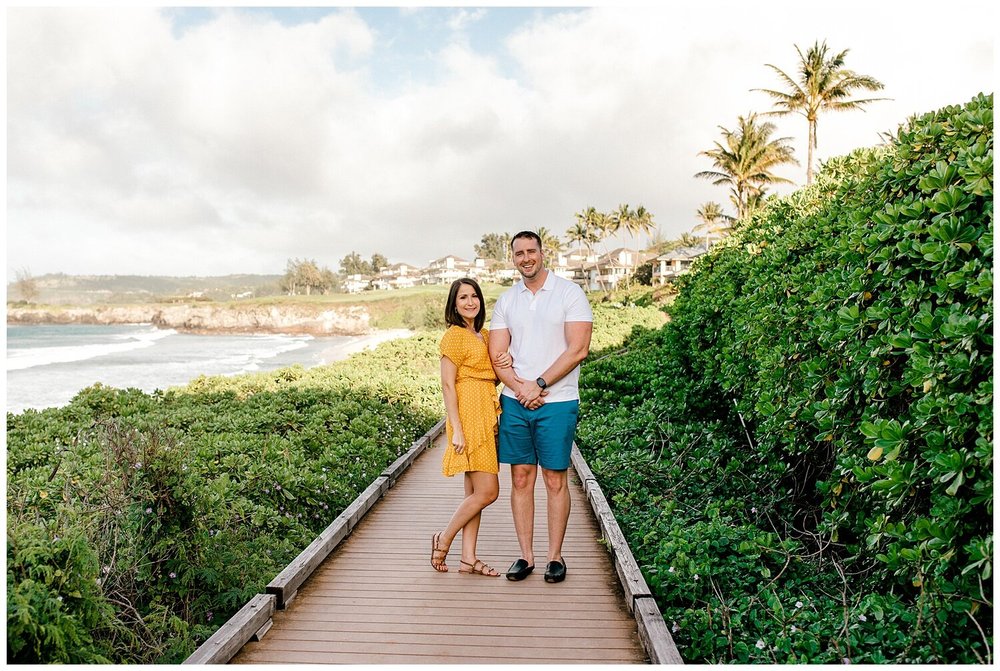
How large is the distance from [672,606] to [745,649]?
81 cm

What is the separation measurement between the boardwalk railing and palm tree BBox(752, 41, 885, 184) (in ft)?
120

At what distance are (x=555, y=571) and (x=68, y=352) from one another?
71.7 metres

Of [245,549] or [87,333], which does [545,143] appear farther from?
[245,549]

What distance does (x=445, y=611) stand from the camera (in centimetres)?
386

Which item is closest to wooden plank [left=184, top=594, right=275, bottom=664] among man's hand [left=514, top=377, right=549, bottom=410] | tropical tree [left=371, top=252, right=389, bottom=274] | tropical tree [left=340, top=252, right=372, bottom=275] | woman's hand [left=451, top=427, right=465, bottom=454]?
woman's hand [left=451, top=427, right=465, bottom=454]

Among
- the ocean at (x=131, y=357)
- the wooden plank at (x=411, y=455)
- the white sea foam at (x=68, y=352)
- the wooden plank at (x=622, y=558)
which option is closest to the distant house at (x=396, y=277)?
the ocean at (x=131, y=357)

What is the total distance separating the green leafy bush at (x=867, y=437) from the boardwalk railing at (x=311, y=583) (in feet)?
0.86

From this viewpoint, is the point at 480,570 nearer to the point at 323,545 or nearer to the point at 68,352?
the point at 323,545

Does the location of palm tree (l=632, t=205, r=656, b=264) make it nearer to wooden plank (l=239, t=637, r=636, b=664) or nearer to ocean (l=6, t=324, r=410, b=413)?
ocean (l=6, t=324, r=410, b=413)

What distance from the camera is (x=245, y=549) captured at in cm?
500

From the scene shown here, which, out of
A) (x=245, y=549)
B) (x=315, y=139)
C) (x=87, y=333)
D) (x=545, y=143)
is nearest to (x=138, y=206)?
A: (x=87, y=333)

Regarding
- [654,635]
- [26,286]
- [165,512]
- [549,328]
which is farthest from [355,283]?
[654,635]

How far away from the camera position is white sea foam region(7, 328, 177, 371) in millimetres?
56906

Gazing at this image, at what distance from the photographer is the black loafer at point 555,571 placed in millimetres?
4282
